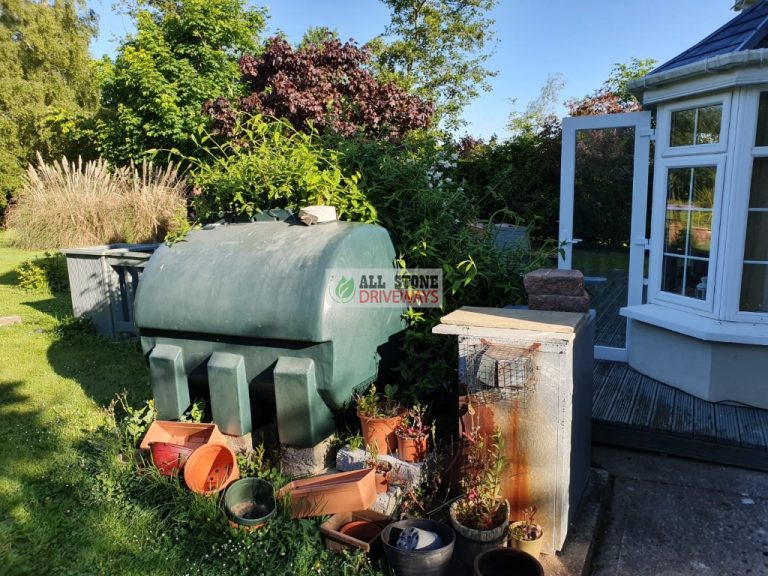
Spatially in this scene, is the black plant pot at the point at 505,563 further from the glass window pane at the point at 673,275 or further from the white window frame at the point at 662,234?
the glass window pane at the point at 673,275

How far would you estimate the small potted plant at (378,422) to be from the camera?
293 centimetres

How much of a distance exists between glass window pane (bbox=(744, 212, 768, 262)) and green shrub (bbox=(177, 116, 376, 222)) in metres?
Result: 2.70

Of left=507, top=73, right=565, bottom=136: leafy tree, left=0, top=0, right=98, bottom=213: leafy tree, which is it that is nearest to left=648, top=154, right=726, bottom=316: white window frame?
left=507, top=73, right=565, bottom=136: leafy tree

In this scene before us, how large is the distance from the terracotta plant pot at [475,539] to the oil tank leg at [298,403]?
95 centimetres

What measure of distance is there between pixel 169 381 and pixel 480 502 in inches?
81.9

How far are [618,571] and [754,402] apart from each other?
2024 mm

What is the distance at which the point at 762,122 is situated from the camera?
3611mm

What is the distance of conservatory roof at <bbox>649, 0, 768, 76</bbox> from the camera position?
362 cm

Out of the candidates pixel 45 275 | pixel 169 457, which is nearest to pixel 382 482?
pixel 169 457

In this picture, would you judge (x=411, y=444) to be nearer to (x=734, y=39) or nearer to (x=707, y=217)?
(x=707, y=217)

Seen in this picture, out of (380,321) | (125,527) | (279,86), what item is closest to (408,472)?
(380,321)

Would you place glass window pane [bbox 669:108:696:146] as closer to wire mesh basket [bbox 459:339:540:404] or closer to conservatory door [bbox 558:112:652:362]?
conservatory door [bbox 558:112:652:362]

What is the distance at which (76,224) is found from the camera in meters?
9.64

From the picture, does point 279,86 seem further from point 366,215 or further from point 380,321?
point 380,321
